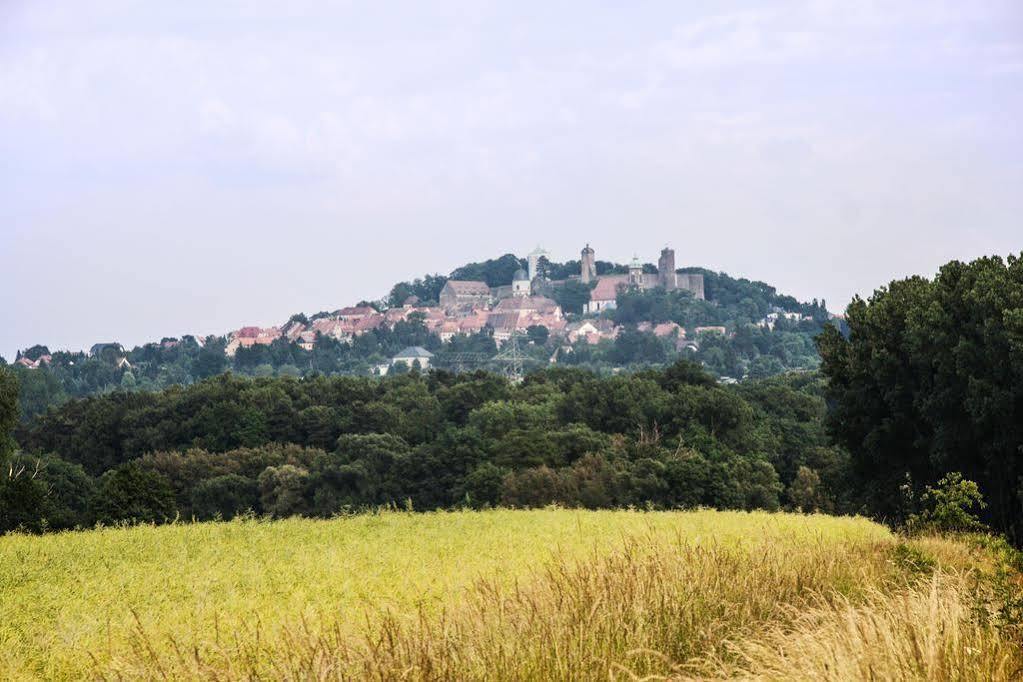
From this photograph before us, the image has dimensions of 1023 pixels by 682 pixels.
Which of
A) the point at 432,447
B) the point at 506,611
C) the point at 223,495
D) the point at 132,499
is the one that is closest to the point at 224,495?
the point at 223,495

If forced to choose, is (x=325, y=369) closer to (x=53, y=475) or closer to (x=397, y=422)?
(x=397, y=422)

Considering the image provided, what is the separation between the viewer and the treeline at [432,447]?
4656cm

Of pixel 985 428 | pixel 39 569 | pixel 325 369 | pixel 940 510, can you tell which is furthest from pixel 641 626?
pixel 325 369

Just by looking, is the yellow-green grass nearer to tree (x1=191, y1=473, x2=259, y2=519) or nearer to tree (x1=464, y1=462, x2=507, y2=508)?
tree (x1=464, y1=462, x2=507, y2=508)

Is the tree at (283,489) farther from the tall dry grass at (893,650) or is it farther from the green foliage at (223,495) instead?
the tall dry grass at (893,650)

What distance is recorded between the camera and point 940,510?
698 inches

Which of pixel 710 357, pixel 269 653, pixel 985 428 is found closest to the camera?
pixel 269 653

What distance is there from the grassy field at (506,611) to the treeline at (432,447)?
20.3m

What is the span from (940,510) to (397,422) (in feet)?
161

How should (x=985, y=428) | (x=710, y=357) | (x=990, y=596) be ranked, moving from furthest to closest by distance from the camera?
(x=710, y=357), (x=985, y=428), (x=990, y=596)

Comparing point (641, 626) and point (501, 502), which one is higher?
point (641, 626)

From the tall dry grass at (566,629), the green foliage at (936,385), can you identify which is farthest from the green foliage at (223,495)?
the tall dry grass at (566,629)

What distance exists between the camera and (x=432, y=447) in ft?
183

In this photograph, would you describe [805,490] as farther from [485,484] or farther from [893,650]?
[893,650]
